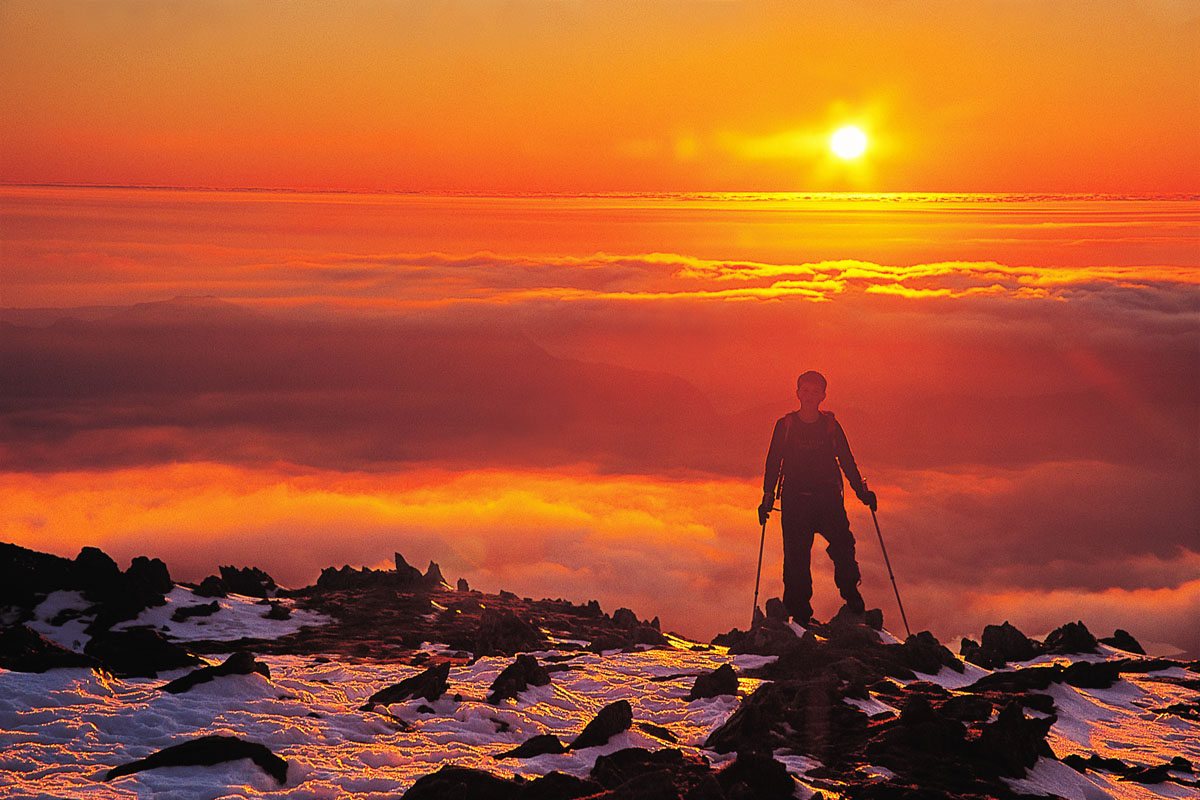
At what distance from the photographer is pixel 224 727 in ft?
28.8

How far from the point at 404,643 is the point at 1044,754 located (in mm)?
8782

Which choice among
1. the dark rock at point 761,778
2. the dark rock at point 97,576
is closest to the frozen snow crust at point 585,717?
the dark rock at point 761,778

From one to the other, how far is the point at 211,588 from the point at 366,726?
899cm

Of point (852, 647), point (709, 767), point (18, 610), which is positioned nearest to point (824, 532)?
point (852, 647)

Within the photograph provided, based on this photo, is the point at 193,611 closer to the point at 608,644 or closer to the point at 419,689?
the point at 608,644

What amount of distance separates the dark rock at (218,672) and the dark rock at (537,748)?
2867 mm

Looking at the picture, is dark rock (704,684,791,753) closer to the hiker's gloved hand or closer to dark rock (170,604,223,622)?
the hiker's gloved hand

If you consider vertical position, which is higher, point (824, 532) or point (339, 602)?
point (824, 532)

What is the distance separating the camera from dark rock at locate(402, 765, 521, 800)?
24.3ft

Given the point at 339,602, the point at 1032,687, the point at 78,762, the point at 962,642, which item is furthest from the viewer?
the point at 339,602

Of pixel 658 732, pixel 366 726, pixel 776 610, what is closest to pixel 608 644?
pixel 776 610

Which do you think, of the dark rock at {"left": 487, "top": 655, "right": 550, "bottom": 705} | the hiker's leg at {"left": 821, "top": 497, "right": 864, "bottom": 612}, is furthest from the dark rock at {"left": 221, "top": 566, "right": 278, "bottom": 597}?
the hiker's leg at {"left": 821, "top": 497, "right": 864, "bottom": 612}

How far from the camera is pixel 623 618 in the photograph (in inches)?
699

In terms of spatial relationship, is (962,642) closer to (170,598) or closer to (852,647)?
(852,647)
